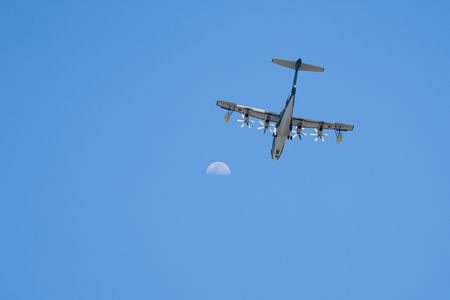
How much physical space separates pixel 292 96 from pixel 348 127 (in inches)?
581

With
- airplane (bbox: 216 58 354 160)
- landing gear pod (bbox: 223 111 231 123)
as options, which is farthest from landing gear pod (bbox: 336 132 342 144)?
landing gear pod (bbox: 223 111 231 123)

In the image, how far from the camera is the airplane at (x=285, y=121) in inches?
3253

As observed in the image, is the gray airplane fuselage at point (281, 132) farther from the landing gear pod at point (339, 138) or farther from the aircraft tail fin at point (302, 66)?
the landing gear pod at point (339, 138)

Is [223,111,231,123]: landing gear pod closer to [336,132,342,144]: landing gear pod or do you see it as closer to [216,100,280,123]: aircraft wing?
[216,100,280,123]: aircraft wing

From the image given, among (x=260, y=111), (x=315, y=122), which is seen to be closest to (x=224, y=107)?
(x=260, y=111)

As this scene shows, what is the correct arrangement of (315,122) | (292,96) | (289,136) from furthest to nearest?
(315,122) → (289,136) → (292,96)

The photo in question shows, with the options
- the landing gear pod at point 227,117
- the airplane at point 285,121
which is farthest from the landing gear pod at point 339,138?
the landing gear pod at point 227,117

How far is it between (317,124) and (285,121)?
9.79 meters

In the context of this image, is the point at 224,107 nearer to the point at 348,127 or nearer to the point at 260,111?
the point at 260,111

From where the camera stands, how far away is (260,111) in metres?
89.1

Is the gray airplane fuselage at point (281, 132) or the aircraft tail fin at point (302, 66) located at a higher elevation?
the aircraft tail fin at point (302, 66)

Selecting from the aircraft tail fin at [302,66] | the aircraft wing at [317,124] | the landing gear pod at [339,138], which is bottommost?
the landing gear pod at [339,138]

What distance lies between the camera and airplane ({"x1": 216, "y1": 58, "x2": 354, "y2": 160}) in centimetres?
8262

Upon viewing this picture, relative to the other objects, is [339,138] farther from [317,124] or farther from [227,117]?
[227,117]
